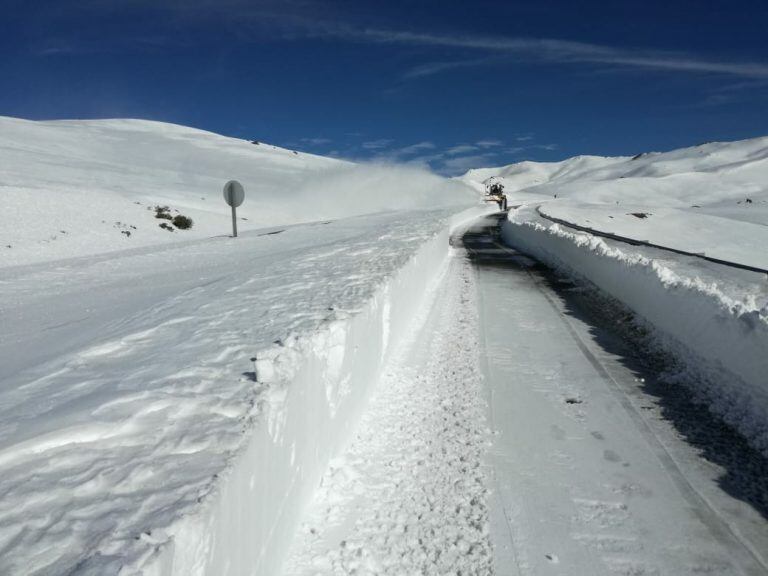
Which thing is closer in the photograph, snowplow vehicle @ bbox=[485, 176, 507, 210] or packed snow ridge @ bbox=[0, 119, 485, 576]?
packed snow ridge @ bbox=[0, 119, 485, 576]

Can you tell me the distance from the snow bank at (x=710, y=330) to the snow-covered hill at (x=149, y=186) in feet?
54.2

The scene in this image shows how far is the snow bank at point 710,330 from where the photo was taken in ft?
14.8

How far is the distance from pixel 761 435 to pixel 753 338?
1164 mm

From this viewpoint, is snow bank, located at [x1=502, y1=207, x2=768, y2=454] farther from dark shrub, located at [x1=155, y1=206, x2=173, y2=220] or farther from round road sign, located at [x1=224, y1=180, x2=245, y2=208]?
dark shrub, located at [x1=155, y1=206, x2=173, y2=220]

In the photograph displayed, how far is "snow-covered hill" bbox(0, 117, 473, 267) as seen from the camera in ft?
63.6

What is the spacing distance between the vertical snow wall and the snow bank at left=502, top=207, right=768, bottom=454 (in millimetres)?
3165

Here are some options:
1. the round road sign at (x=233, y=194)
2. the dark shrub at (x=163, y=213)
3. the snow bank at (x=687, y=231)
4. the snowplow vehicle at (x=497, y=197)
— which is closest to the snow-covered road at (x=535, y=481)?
the snow bank at (x=687, y=231)

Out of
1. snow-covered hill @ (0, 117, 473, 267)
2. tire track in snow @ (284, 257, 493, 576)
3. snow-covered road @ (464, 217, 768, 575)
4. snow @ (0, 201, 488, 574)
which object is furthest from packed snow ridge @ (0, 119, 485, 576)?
snow-covered hill @ (0, 117, 473, 267)

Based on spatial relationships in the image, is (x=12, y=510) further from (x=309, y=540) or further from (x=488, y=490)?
(x=488, y=490)

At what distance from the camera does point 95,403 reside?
2734 millimetres

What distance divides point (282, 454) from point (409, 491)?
1.13 meters

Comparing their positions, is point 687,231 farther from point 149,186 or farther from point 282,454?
point 149,186

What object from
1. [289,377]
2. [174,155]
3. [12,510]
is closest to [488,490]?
[289,377]

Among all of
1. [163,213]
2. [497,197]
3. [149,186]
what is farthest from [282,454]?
[497,197]
